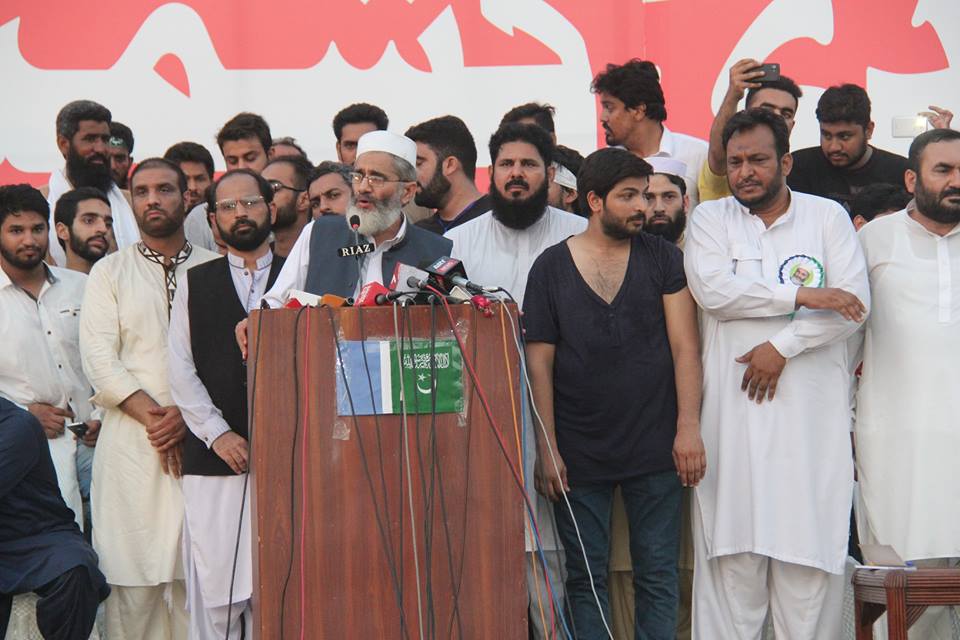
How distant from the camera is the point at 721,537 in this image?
5445 millimetres

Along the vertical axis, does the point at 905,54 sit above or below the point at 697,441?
above

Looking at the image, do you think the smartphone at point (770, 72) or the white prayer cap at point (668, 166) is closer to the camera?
the white prayer cap at point (668, 166)

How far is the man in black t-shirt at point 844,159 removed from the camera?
6.99 meters

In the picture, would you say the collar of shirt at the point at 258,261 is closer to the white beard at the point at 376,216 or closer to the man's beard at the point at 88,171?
the white beard at the point at 376,216

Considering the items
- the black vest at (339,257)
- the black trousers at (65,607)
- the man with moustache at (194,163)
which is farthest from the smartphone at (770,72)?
the black trousers at (65,607)

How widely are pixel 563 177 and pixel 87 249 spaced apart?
2.47m

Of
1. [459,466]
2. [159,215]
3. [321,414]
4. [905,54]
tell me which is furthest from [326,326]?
[905,54]

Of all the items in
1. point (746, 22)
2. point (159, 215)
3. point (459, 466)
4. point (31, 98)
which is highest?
point (746, 22)

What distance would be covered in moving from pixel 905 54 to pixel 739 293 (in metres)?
3.86

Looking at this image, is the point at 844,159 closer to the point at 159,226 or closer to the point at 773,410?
the point at 773,410

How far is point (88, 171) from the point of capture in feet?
25.1

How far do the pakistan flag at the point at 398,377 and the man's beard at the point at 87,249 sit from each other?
3.03m

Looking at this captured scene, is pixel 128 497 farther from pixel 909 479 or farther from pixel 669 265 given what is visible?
pixel 909 479

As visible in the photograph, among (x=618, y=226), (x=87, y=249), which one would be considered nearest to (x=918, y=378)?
(x=618, y=226)
